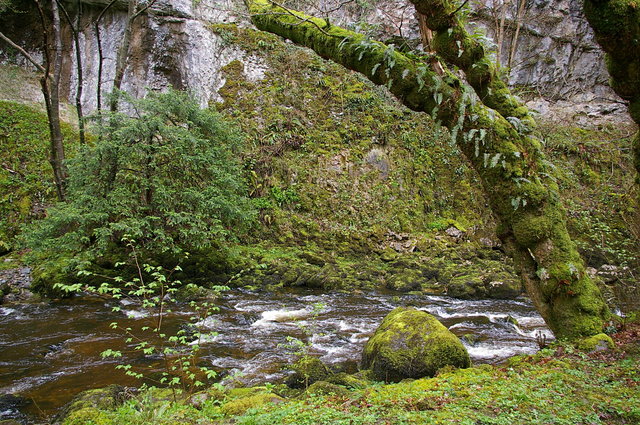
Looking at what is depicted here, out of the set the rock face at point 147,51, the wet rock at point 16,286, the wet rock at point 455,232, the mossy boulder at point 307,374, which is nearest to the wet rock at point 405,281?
the wet rock at point 455,232

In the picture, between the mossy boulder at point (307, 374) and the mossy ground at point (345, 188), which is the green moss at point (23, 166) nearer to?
the mossy ground at point (345, 188)

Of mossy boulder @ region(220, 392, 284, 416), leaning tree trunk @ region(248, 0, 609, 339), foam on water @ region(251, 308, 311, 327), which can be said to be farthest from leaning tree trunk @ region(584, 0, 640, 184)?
foam on water @ region(251, 308, 311, 327)

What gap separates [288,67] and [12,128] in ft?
42.0

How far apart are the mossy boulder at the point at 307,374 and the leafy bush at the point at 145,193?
5.20 meters

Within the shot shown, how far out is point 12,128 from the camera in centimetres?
1512

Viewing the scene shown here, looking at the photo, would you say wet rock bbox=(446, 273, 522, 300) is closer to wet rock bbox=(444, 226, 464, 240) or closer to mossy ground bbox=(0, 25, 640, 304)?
mossy ground bbox=(0, 25, 640, 304)

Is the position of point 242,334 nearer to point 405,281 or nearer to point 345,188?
point 405,281

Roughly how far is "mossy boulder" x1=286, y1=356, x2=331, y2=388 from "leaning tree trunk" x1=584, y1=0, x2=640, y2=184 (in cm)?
421

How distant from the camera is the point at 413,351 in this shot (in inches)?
200

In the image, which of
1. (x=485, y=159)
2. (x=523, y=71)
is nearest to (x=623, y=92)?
(x=485, y=159)

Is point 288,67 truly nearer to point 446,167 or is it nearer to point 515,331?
point 446,167

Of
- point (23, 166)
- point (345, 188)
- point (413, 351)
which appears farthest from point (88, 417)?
point (23, 166)

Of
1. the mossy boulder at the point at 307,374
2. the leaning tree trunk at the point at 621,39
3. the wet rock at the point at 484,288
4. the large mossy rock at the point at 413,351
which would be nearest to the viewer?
the leaning tree trunk at the point at 621,39

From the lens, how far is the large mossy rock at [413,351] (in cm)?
491
